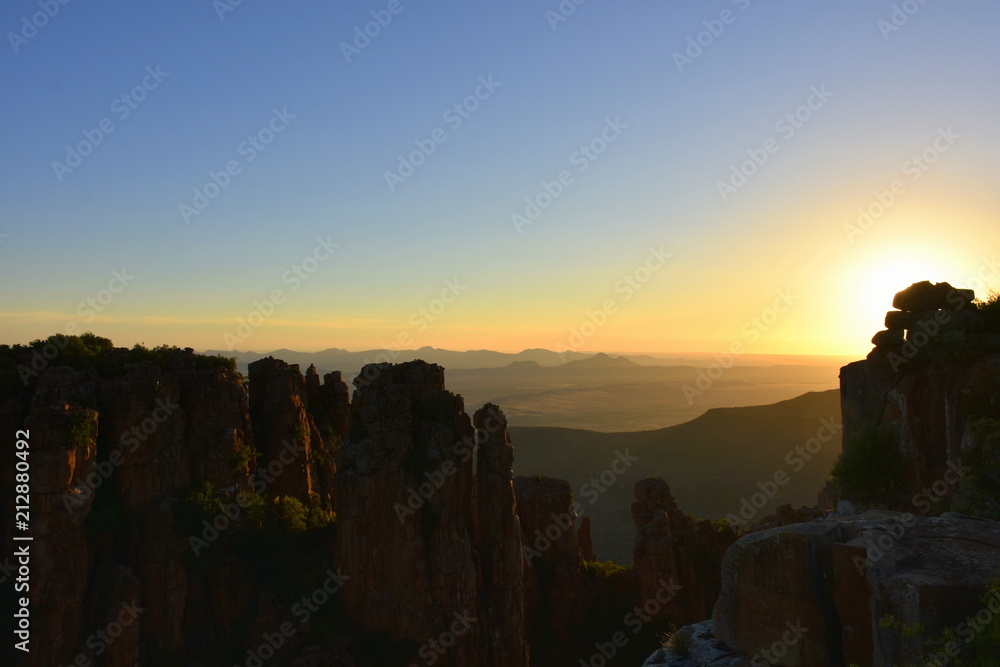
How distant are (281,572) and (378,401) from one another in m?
10.6

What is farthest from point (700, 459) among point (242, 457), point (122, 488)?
point (122, 488)

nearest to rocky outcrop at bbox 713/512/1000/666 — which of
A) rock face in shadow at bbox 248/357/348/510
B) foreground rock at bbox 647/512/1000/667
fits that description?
foreground rock at bbox 647/512/1000/667

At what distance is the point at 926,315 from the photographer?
25109 millimetres

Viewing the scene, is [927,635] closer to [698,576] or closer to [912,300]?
[912,300]

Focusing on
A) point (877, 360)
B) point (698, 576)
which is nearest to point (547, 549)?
point (698, 576)

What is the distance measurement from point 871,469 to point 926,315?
6188mm

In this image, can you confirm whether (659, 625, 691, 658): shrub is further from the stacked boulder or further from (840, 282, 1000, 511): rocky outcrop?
the stacked boulder

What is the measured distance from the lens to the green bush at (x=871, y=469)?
23.9 meters
